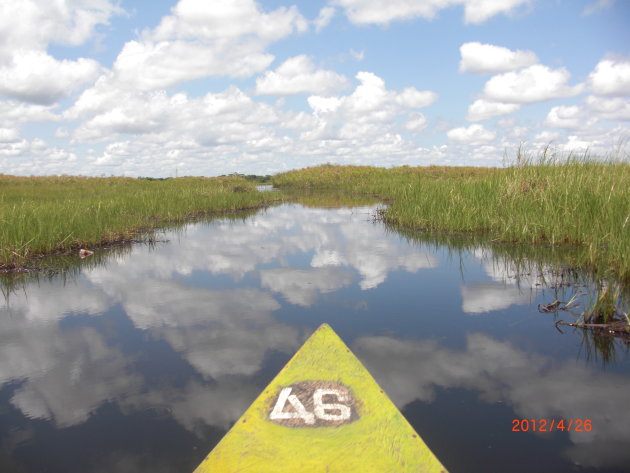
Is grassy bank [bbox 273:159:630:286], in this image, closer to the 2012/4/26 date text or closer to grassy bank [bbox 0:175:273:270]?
the 2012/4/26 date text

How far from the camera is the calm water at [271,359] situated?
2615mm

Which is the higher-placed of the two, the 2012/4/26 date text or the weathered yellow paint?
the weathered yellow paint

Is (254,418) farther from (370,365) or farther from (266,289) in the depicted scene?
(266,289)

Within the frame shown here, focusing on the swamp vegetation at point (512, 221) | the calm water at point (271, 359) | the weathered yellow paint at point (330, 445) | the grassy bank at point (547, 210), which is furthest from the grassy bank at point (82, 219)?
the grassy bank at point (547, 210)

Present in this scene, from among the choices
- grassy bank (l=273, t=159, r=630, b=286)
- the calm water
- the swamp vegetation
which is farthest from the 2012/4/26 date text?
grassy bank (l=273, t=159, r=630, b=286)

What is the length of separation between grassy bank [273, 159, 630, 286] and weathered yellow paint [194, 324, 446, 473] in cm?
420

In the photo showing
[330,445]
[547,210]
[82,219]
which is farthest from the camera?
[82,219]

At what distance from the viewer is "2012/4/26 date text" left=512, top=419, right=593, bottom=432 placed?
108 inches

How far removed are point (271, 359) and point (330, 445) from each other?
163cm

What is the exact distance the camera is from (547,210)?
25.3ft

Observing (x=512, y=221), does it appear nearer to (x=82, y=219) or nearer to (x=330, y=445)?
(x=330, y=445)

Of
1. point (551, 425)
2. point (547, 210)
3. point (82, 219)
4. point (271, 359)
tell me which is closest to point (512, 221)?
point (547, 210)

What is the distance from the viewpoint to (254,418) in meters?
2.43

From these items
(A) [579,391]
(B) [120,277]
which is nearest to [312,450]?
(A) [579,391]
